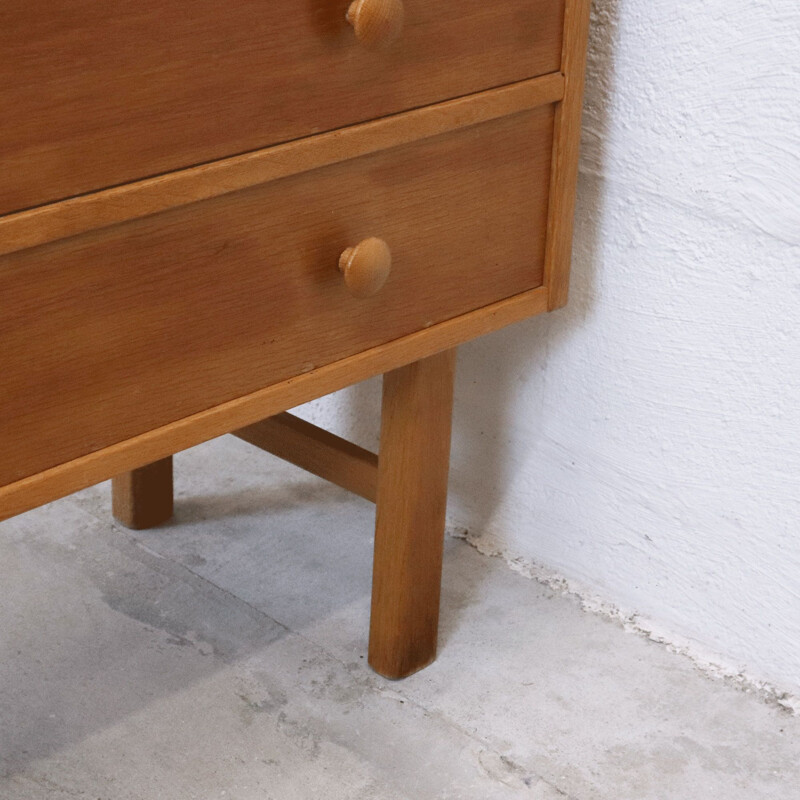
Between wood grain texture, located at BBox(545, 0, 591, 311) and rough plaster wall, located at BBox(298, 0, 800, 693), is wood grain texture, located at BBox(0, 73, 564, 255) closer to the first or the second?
wood grain texture, located at BBox(545, 0, 591, 311)

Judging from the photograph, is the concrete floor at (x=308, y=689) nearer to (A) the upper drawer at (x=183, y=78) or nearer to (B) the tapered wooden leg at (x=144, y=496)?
(B) the tapered wooden leg at (x=144, y=496)

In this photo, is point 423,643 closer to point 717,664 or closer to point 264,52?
point 717,664

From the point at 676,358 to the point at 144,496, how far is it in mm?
600

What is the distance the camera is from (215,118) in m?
0.72

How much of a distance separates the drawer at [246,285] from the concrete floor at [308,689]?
37cm

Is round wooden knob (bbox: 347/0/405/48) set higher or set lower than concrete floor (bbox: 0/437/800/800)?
higher

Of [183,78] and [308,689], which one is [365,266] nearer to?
[183,78]

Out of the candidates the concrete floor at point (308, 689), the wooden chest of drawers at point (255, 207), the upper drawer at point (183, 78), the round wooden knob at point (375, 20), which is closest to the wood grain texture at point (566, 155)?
the wooden chest of drawers at point (255, 207)

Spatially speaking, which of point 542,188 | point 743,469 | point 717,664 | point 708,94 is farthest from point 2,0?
point 717,664

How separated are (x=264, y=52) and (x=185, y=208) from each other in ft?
0.36

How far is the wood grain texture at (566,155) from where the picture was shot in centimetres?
95

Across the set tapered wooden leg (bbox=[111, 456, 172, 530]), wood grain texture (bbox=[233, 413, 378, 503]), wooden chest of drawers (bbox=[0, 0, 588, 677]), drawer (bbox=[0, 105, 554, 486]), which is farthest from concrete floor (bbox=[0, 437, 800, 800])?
drawer (bbox=[0, 105, 554, 486])

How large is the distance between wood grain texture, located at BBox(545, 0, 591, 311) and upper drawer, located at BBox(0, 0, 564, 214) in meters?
0.11

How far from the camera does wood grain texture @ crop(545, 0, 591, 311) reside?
946 millimetres
